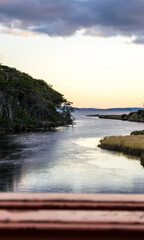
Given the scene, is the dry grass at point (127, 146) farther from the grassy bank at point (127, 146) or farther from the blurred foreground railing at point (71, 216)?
the blurred foreground railing at point (71, 216)

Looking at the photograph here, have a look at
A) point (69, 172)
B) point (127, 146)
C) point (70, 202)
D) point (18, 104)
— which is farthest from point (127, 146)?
point (18, 104)

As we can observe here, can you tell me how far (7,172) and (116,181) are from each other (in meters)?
6.64

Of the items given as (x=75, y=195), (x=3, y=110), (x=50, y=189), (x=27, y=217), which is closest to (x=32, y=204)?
(x=27, y=217)

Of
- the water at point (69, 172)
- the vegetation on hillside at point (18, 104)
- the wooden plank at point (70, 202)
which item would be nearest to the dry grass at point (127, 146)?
the water at point (69, 172)

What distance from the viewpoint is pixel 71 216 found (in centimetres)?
158

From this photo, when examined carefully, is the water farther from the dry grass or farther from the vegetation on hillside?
the vegetation on hillside

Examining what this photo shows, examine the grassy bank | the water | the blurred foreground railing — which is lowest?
the water

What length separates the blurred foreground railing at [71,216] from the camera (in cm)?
149

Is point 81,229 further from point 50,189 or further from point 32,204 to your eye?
point 50,189

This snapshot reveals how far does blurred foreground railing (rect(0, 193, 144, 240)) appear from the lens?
1.49 metres

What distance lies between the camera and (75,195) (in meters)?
1.80

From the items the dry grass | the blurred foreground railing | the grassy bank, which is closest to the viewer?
the blurred foreground railing

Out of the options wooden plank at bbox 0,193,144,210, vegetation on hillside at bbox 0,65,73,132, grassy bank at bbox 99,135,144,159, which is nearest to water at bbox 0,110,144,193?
grassy bank at bbox 99,135,144,159

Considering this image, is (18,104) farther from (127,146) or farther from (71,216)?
(71,216)
